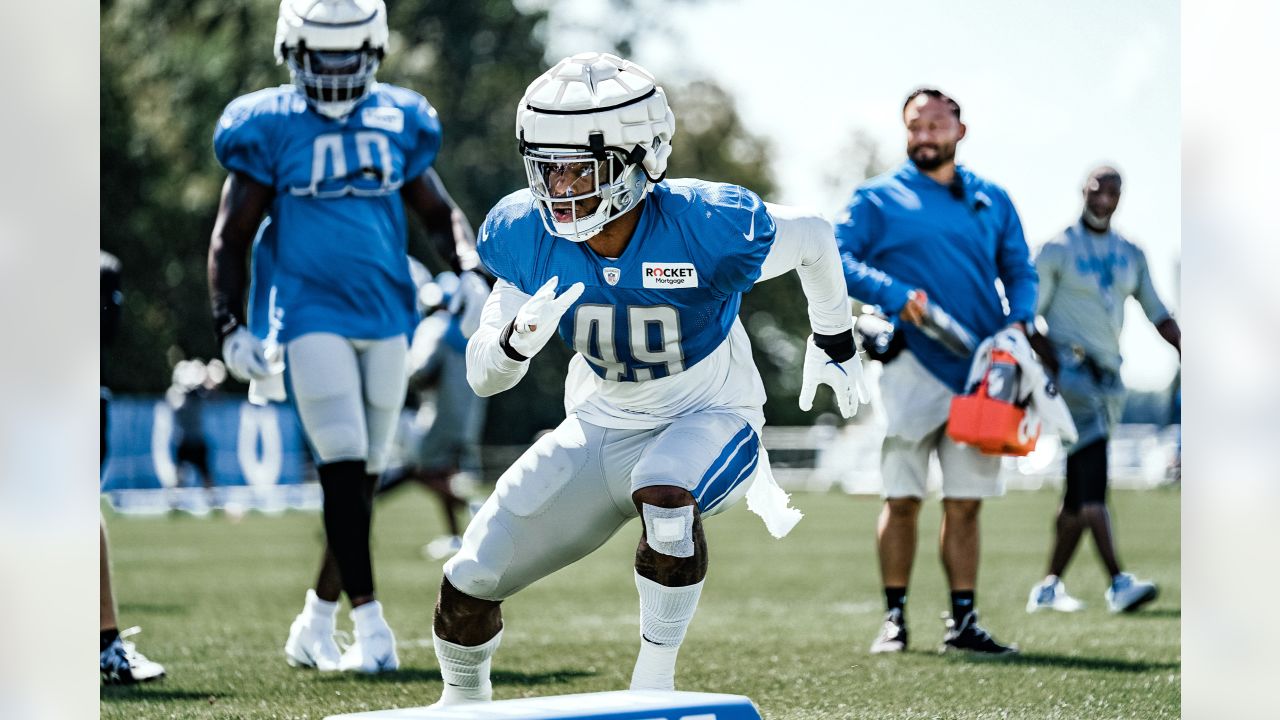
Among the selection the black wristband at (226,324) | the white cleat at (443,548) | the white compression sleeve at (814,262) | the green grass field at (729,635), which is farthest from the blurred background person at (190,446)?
the white compression sleeve at (814,262)

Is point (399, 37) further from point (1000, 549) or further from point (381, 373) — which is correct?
point (381, 373)

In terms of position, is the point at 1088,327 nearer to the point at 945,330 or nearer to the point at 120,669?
the point at 945,330

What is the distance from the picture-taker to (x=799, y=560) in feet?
33.7

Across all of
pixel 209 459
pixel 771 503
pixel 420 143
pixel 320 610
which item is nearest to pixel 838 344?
pixel 771 503

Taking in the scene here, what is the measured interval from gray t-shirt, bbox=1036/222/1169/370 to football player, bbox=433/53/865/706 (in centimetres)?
360

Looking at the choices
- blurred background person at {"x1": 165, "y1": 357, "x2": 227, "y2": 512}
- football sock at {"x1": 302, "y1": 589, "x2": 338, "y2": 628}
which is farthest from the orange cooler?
blurred background person at {"x1": 165, "y1": 357, "x2": 227, "y2": 512}

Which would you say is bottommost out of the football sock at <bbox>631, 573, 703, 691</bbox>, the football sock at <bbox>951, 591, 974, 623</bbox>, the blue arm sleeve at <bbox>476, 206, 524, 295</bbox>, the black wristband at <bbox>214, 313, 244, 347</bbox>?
the football sock at <bbox>951, 591, 974, 623</bbox>

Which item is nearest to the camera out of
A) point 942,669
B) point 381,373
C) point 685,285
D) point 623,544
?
point 685,285

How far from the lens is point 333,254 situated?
511 cm

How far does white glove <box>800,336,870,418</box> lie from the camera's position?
3934mm

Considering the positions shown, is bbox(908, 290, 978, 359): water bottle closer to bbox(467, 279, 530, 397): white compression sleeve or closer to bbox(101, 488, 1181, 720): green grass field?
bbox(101, 488, 1181, 720): green grass field

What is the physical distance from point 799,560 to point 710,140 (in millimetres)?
20864

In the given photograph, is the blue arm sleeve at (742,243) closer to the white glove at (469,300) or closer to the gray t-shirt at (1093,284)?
the white glove at (469,300)
